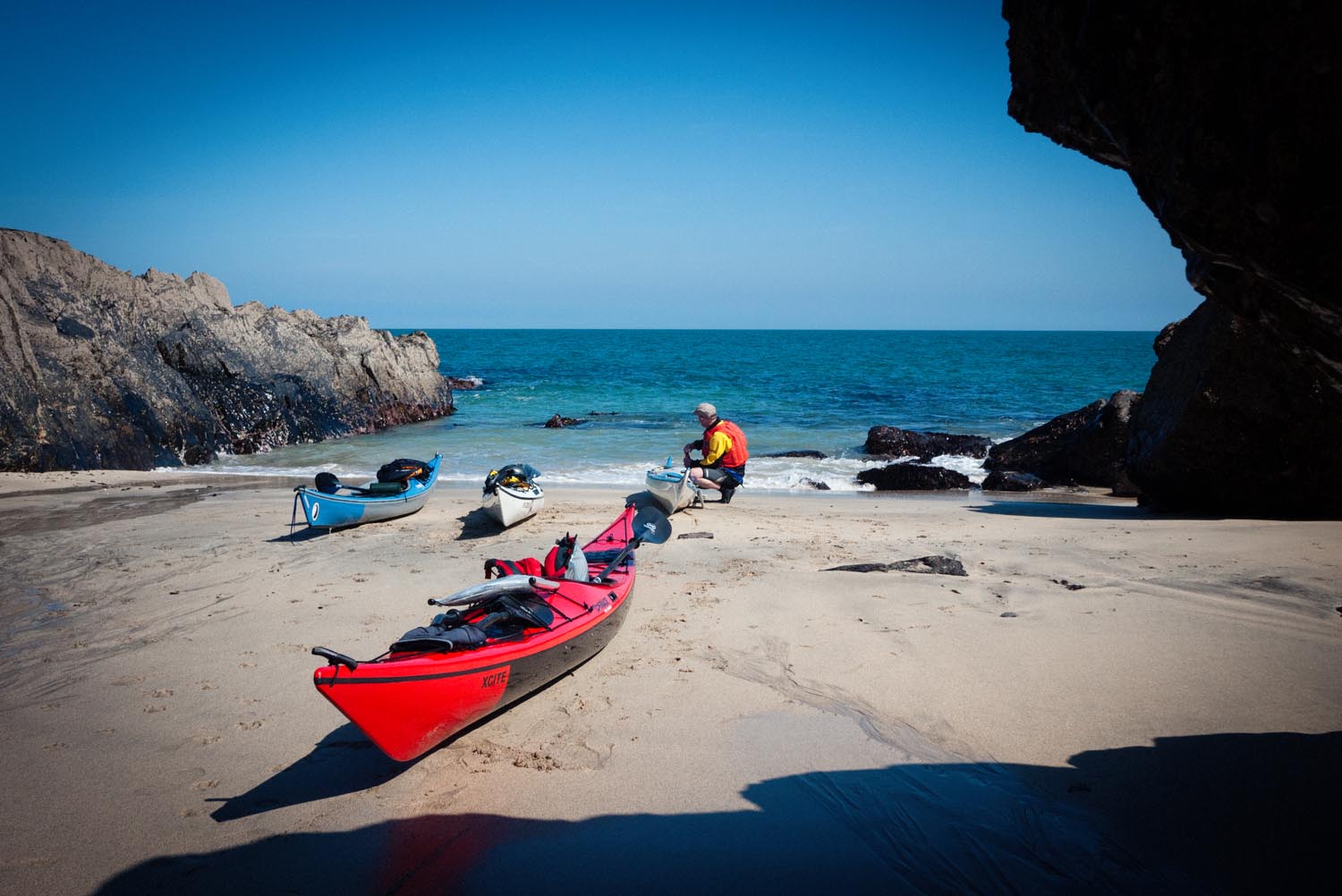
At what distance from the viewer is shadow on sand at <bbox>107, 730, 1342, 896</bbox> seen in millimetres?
3217

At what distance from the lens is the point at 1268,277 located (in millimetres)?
2908

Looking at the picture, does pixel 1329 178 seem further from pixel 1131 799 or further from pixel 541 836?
pixel 541 836

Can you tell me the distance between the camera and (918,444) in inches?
746

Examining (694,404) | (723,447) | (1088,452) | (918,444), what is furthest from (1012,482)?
(694,404)

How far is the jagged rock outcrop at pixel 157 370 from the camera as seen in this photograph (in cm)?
1462

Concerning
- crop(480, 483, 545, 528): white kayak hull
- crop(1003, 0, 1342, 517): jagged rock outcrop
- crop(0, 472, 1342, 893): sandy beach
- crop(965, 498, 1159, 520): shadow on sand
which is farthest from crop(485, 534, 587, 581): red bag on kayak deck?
crop(965, 498, 1159, 520): shadow on sand

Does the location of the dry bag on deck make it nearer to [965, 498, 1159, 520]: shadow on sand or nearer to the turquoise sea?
the turquoise sea

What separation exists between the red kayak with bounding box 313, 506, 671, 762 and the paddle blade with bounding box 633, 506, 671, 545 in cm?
122

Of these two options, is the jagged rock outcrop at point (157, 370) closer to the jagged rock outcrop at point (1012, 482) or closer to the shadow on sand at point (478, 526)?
the shadow on sand at point (478, 526)

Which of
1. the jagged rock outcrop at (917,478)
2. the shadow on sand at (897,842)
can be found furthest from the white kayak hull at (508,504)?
the jagged rock outcrop at (917,478)

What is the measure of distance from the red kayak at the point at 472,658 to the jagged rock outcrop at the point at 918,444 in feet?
46.9

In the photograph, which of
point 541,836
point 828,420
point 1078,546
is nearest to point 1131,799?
point 541,836

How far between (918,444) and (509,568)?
1559cm

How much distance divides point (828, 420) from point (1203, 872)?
915 inches
